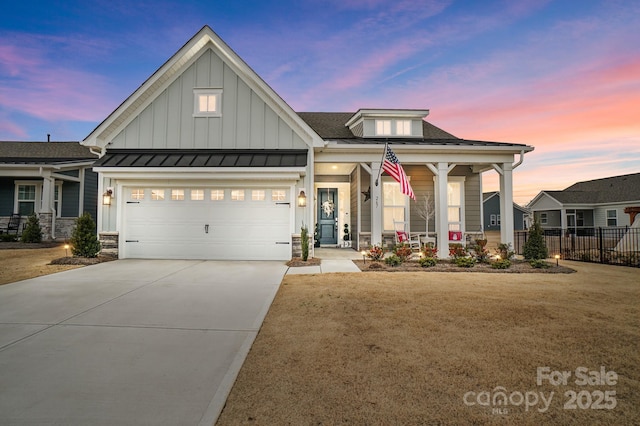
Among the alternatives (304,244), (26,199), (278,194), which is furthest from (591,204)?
(26,199)

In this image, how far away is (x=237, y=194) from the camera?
374 inches

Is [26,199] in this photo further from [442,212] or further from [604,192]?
[604,192]

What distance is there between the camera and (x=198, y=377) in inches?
97.0

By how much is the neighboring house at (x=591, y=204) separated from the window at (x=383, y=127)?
1935 cm

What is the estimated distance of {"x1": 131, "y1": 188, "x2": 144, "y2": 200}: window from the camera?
31.5 feet

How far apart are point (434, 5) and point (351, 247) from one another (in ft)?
34.0

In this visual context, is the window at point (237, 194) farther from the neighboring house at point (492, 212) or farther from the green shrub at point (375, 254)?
the neighboring house at point (492, 212)

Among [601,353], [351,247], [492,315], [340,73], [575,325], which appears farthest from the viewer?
[340,73]

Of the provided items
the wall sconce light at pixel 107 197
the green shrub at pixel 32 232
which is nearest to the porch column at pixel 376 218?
the wall sconce light at pixel 107 197

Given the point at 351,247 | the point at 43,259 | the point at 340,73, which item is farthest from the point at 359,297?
the point at 340,73

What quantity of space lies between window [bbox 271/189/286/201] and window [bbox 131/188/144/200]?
4505 mm

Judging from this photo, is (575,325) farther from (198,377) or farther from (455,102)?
(455,102)

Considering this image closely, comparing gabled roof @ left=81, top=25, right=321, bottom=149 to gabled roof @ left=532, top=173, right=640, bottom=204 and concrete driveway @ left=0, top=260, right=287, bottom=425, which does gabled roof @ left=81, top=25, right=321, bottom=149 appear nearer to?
concrete driveway @ left=0, top=260, right=287, bottom=425

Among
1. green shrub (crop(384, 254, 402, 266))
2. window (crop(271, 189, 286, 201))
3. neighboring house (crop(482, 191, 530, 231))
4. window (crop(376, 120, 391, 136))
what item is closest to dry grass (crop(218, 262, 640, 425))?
green shrub (crop(384, 254, 402, 266))
